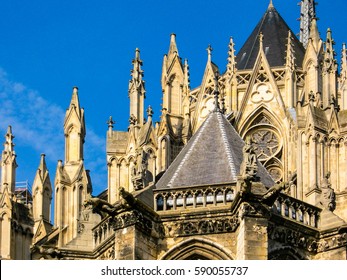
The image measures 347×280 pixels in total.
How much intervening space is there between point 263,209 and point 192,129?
20.2 metres

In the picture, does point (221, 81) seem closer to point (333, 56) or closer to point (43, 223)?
point (333, 56)

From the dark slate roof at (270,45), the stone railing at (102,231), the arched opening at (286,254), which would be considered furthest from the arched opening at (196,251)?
the dark slate roof at (270,45)

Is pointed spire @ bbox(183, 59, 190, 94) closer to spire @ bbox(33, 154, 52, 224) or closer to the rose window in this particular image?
the rose window

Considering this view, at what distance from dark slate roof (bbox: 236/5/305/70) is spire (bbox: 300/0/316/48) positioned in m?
11.4

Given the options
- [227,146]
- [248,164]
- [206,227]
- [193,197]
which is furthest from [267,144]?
[248,164]

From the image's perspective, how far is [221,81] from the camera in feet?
177

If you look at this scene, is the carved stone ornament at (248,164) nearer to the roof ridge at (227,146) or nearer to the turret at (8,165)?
the roof ridge at (227,146)

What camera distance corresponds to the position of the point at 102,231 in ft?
110

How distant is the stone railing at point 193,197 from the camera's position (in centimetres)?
3228

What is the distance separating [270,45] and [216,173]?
78.6ft
